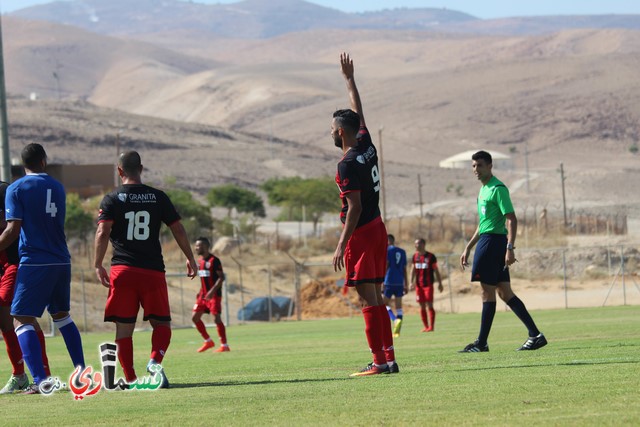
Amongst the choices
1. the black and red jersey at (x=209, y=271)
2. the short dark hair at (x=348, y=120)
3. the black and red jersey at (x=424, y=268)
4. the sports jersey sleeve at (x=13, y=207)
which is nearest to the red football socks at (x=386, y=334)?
the short dark hair at (x=348, y=120)

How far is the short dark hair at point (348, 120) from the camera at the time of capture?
10633mm

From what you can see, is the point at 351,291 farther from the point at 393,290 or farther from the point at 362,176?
the point at 362,176

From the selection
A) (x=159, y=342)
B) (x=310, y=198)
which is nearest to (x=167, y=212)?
(x=159, y=342)

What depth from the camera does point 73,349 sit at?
1109 cm

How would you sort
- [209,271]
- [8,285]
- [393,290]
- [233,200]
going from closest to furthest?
[8,285], [209,271], [393,290], [233,200]

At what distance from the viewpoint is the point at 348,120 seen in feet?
34.9

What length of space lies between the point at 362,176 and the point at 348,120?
1.74 ft

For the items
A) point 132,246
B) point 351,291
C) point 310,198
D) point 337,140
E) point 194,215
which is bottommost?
point 351,291

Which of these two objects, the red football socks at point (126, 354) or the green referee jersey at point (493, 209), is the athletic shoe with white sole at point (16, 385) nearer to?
the red football socks at point (126, 354)

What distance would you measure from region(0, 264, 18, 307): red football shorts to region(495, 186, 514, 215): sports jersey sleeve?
17.7 ft

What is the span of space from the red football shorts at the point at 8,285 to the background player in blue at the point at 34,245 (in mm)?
655

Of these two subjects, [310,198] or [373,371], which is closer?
[373,371]

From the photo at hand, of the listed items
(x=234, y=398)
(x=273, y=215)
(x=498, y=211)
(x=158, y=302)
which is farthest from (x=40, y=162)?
(x=273, y=215)

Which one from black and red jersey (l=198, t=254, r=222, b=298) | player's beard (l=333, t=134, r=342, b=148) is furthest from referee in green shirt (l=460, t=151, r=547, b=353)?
black and red jersey (l=198, t=254, r=222, b=298)
